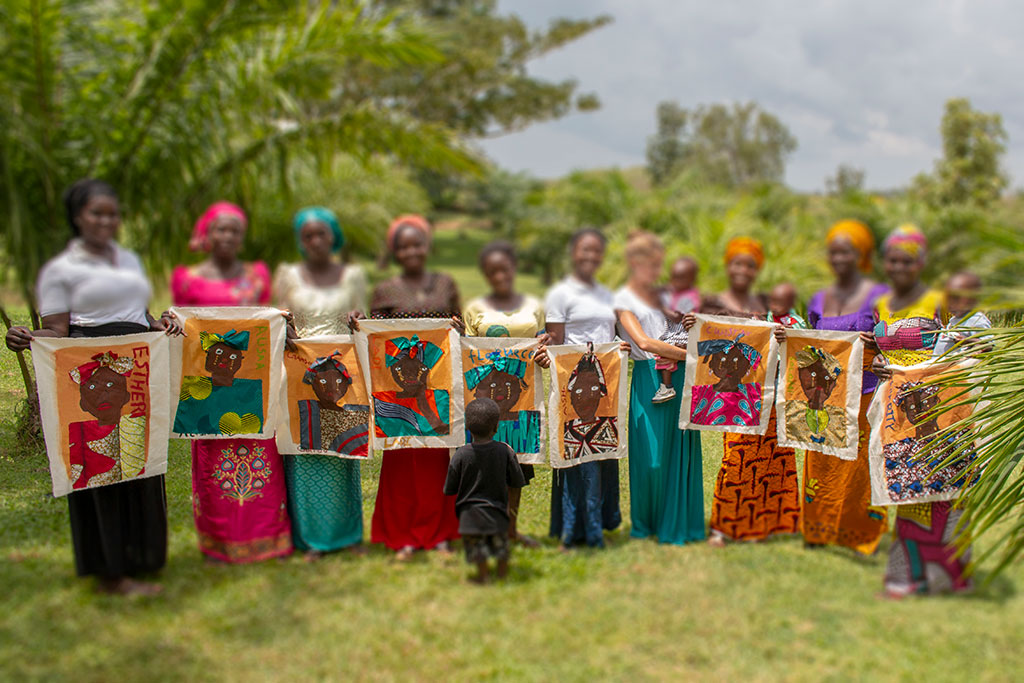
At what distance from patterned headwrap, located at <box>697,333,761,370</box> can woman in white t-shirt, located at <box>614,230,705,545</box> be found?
14 centimetres

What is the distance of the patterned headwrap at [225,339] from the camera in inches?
166

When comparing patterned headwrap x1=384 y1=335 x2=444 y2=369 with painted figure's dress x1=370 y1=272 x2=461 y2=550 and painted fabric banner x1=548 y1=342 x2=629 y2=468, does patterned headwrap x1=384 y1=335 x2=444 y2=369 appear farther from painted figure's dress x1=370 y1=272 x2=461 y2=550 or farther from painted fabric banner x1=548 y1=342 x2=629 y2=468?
painted fabric banner x1=548 y1=342 x2=629 y2=468

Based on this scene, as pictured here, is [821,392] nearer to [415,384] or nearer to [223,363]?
[415,384]

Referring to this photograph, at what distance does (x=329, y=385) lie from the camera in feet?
14.2

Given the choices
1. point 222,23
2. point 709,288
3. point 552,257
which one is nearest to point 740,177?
point 552,257

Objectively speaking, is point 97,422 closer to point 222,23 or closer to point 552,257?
point 222,23

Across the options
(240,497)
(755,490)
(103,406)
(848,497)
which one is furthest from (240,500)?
(848,497)

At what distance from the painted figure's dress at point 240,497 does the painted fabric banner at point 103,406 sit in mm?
255

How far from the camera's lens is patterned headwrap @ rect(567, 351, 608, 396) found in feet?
14.5

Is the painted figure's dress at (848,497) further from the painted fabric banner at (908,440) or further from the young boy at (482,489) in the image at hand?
the young boy at (482,489)

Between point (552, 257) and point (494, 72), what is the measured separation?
8.13 metres

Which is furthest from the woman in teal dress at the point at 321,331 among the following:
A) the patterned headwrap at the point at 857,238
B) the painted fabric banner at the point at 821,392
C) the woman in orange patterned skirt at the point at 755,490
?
the patterned headwrap at the point at 857,238

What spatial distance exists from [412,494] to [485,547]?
67 cm

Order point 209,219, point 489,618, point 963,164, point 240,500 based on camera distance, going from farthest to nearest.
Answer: point 963,164 → point 209,219 → point 240,500 → point 489,618
